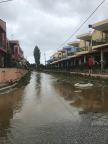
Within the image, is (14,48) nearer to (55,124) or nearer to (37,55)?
(55,124)

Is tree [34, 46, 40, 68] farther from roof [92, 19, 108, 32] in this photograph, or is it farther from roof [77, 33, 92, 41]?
roof [92, 19, 108, 32]

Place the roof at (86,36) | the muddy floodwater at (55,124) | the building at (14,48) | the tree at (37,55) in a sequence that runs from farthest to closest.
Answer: the tree at (37,55), the building at (14,48), the roof at (86,36), the muddy floodwater at (55,124)

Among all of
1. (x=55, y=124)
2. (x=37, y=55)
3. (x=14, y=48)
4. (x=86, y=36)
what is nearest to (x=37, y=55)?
(x=37, y=55)

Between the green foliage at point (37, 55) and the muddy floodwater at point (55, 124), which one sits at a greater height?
the green foliage at point (37, 55)

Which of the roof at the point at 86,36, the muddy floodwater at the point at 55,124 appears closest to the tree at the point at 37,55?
the roof at the point at 86,36

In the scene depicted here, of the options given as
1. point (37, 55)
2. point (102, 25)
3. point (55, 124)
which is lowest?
point (55, 124)

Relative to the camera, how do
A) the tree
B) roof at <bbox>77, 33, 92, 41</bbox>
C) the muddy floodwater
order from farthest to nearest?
the tree → roof at <bbox>77, 33, 92, 41</bbox> → the muddy floodwater

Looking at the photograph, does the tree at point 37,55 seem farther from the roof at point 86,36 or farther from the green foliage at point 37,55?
the roof at point 86,36

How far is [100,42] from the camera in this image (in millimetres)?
51156

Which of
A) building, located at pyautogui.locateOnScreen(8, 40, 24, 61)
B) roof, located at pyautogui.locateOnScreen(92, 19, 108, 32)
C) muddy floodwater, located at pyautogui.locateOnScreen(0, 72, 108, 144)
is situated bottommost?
muddy floodwater, located at pyautogui.locateOnScreen(0, 72, 108, 144)

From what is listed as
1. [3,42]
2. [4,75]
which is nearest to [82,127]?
[4,75]

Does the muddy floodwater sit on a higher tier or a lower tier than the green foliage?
lower

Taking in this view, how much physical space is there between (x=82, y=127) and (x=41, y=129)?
1.25 metres

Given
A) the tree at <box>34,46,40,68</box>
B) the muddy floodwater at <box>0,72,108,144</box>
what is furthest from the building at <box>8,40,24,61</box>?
the tree at <box>34,46,40,68</box>
